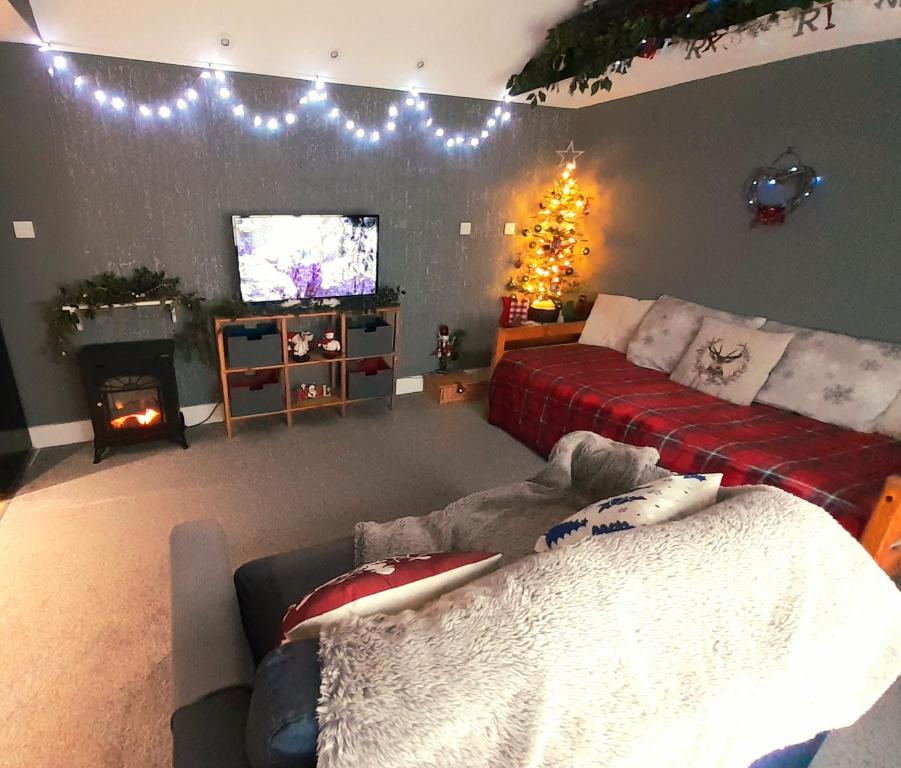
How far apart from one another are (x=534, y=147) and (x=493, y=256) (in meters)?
0.86

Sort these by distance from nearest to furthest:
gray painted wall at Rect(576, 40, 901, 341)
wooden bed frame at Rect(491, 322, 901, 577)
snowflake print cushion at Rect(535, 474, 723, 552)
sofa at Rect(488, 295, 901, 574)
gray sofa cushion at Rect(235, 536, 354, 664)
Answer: snowflake print cushion at Rect(535, 474, 723, 552)
gray sofa cushion at Rect(235, 536, 354, 664)
wooden bed frame at Rect(491, 322, 901, 577)
sofa at Rect(488, 295, 901, 574)
gray painted wall at Rect(576, 40, 901, 341)

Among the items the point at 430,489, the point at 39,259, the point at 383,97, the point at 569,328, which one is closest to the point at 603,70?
the point at 383,97

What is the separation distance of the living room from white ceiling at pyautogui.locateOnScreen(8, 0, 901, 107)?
0.07ft

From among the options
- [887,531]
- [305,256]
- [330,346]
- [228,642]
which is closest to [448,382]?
[330,346]

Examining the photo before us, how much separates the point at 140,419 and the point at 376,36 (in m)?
2.51

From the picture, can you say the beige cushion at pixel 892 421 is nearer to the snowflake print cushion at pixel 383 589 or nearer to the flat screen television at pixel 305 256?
the snowflake print cushion at pixel 383 589

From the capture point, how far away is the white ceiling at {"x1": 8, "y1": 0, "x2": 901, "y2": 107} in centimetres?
246

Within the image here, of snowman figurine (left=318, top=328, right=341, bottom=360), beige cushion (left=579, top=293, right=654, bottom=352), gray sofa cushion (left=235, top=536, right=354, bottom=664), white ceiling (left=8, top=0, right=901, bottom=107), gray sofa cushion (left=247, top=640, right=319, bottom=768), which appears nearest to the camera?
gray sofa cushion (left=247, top=640, right=319, bottom=768)

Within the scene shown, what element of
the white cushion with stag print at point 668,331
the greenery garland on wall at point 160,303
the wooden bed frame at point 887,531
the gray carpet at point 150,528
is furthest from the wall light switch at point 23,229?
the wooden bed frame at point 887,531

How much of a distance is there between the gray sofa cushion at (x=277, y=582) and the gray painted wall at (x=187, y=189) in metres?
2.16

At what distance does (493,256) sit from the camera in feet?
13.5

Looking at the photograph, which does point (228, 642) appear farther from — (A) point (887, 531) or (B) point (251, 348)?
(B) point (251, 348)

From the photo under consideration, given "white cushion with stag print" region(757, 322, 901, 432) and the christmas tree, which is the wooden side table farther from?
"white cushion with stag print" region(757, 322, 901, 432)

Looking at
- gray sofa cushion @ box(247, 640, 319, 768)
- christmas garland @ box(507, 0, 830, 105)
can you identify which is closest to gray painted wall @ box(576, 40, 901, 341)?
christmas garland @ box(507, 0, 830, 105)
